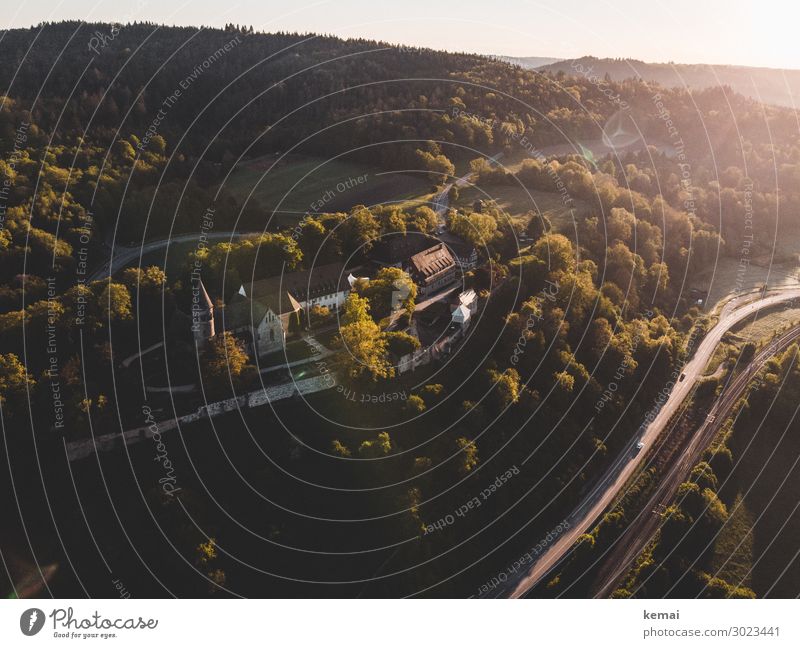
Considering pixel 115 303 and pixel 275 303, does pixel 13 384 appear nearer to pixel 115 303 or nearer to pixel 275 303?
pixel 115 303

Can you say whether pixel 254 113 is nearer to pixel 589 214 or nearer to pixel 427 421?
pixel 589 214

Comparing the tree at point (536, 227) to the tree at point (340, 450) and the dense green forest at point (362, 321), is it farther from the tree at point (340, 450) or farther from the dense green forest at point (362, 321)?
the tree at point (340, 450)

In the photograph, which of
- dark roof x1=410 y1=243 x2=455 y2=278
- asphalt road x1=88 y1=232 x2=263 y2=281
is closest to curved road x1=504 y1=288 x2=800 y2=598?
dark roof x1=410 y1=243 x2=455 y2=278

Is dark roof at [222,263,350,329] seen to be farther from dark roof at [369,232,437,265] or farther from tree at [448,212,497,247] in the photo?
tree at [448,212,497,247]

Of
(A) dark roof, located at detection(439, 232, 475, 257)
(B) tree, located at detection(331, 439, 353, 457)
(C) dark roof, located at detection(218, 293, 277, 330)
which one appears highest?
(A) dark roof, located at detection(439, 232, 475, 257)

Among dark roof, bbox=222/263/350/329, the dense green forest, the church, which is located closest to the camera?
the dense green forest

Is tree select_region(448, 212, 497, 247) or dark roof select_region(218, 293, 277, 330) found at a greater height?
tree select_region(448, 212, 497, 247)
